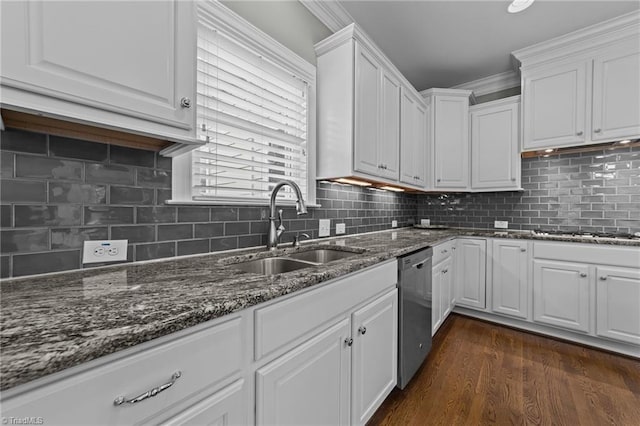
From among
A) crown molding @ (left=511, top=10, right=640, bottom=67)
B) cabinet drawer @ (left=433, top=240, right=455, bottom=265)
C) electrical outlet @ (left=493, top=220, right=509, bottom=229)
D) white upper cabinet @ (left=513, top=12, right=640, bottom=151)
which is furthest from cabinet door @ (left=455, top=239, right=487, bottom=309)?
crown molding @ (left=511, top=10, right=640, bottom=67)

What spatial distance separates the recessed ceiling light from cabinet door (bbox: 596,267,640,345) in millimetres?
2142

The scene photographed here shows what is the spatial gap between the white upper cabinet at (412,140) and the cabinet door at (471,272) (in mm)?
823

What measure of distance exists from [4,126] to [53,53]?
0.35m

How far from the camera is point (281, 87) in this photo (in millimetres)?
1841

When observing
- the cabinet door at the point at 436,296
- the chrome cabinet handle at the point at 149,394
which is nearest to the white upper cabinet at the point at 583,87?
the cabinet door at the point at 436,296

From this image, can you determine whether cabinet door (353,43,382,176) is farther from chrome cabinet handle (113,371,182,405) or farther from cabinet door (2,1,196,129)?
chrome cabinet handle (113,371,182,405)

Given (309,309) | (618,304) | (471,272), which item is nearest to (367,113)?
(309,309)

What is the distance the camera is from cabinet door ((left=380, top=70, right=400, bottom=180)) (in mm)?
2250

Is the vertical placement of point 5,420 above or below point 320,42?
below

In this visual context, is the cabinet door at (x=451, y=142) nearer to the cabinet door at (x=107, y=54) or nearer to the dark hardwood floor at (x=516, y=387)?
the dark hardwood floor at (x=516, y=387)

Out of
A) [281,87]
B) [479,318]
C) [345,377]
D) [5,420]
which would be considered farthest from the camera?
[479,318]

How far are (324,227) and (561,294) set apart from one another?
218cm

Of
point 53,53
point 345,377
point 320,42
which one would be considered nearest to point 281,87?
point 320,42

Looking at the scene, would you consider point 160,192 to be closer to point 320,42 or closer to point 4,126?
point 4,126
